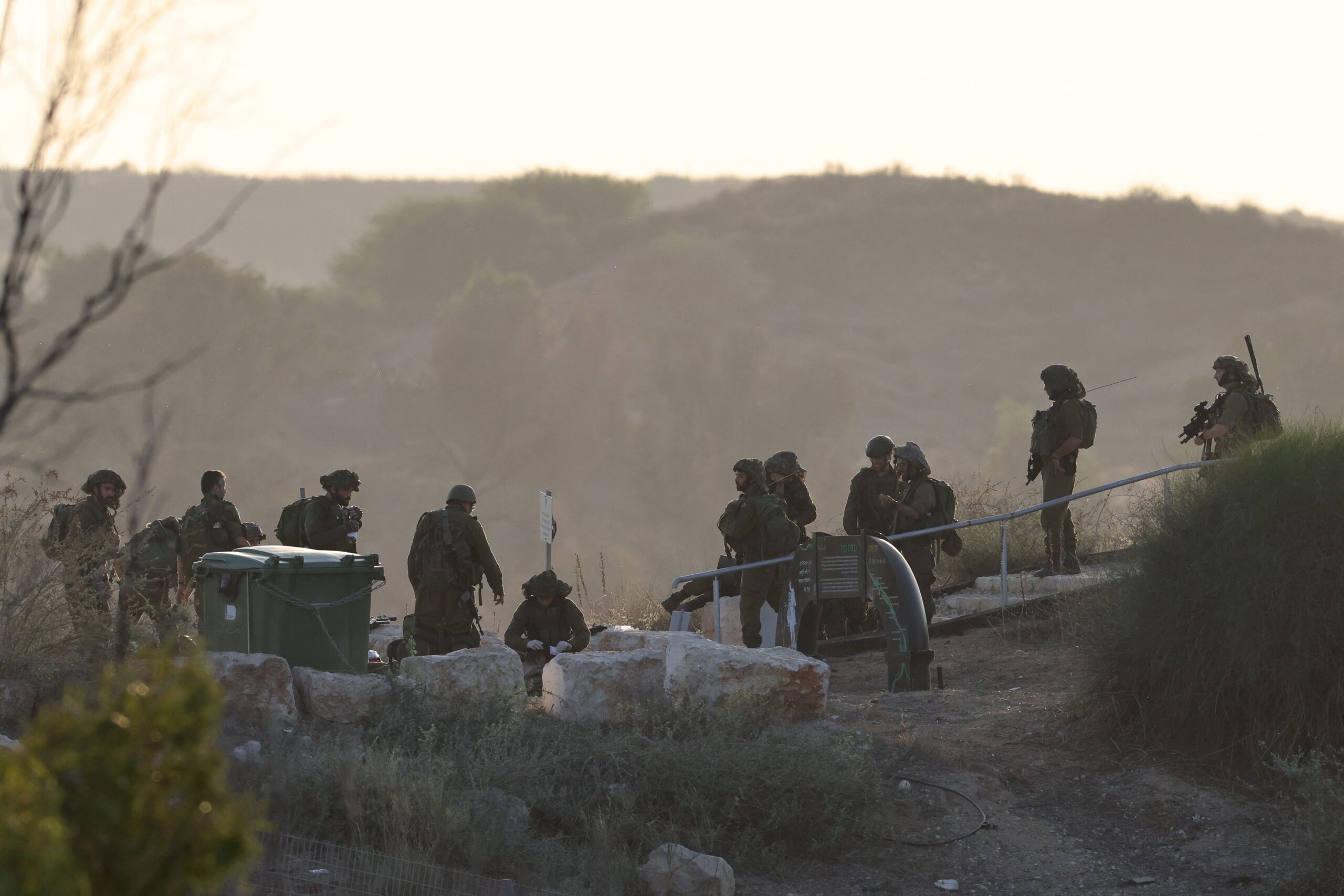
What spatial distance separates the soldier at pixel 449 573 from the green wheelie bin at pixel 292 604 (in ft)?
2.87

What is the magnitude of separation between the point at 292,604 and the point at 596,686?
6.09 feet

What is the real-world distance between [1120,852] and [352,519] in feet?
18.8

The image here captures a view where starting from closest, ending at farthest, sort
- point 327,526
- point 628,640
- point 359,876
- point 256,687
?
point 359,876 → point 256,687 → point 327,526 → point 628,640

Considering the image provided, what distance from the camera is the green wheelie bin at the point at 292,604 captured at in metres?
8.38

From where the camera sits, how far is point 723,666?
320 inches

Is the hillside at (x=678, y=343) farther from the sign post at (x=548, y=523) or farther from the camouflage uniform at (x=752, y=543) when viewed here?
the camouflage uniform at (x=752, y=543)

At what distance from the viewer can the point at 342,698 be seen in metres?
7.94

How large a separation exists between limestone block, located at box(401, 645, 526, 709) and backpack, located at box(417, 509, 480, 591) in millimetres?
1389

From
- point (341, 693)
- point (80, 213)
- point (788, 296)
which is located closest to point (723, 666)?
point (341, 693)

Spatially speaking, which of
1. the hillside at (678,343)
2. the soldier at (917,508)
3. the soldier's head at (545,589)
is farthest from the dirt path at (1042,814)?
the hillside at (678,343)

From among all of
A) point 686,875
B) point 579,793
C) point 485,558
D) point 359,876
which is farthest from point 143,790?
point 485,558

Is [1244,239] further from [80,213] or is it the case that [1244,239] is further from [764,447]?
[80,213]

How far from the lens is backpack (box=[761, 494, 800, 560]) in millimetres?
10766

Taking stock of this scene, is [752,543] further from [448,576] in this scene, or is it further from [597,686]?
[597,686]
